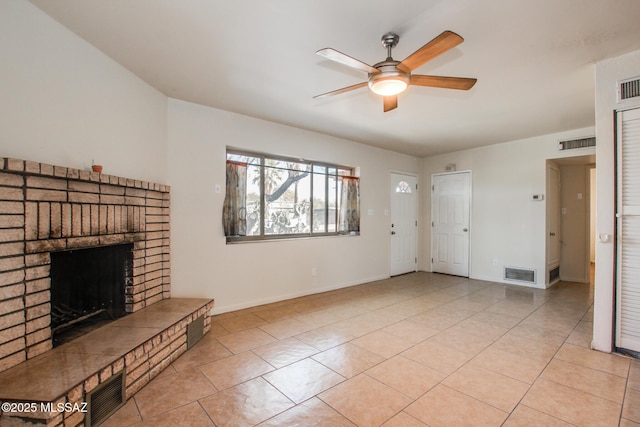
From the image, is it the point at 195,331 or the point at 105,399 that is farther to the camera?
the point at 195,331

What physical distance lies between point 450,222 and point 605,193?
3383 millimetres

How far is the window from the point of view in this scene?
3.66 meters

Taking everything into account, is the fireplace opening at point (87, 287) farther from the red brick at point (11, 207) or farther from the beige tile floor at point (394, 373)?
the beige tile floor at point (394, 373)

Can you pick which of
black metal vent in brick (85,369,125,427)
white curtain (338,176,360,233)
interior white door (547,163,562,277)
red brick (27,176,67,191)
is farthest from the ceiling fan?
interior white door (547,163,562,277)

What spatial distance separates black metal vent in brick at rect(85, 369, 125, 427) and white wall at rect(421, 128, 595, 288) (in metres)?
5.64

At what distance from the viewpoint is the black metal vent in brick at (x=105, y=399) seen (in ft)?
5.22

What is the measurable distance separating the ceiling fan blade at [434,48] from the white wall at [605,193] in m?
1.89

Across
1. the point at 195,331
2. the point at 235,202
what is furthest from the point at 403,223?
the point at 195,331

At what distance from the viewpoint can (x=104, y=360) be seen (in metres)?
1.73

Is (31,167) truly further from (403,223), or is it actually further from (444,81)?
(403,223)

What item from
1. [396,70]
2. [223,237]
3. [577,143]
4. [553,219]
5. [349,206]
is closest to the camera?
[396,70]

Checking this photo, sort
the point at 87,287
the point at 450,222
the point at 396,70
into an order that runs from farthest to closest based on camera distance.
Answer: the point at 450,222 < the point at 87,287 < the point at 396,70

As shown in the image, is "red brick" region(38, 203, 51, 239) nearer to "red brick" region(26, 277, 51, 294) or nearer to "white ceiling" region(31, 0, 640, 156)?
"red brick" region(26, 277, 51, 294)

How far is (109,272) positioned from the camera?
2.51 metres
